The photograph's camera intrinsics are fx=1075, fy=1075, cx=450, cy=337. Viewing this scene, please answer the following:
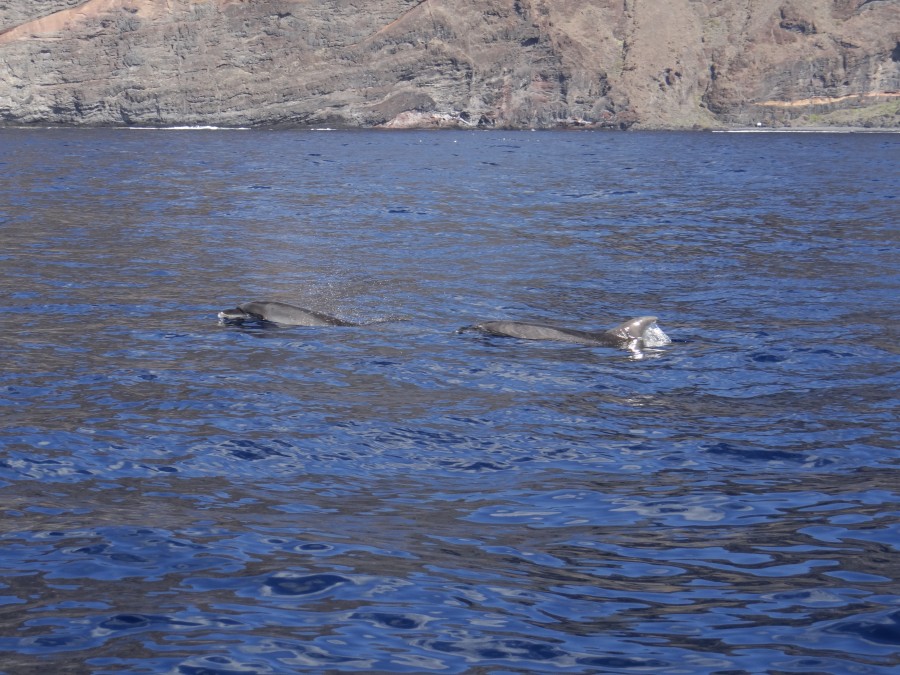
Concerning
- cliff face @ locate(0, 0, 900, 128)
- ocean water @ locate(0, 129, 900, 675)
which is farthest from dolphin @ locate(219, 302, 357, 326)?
cliff face @ locate(0, 0, 900, 128)

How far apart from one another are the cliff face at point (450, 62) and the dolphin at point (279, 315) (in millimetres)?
96714

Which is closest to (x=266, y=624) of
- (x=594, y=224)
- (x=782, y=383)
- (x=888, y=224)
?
(x=782, y=383)

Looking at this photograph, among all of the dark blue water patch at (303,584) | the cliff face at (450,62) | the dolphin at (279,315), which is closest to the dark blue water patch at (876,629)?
the dark blue water patch at (303,584)

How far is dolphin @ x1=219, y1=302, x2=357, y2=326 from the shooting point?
1352cm

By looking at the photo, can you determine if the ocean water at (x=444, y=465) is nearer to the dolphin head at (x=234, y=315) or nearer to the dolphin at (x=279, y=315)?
the dolphin head at (x=234, y=315)

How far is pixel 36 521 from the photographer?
274 inches

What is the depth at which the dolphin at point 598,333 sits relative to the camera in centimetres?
1245

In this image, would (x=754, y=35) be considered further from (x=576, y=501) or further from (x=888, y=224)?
(x=576, y=501)

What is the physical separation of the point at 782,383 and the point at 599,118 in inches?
4297

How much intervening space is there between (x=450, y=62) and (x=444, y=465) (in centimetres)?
10572

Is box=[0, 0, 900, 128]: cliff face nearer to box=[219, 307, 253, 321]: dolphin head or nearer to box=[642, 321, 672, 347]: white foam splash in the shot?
box=[219, 307, 253, 321]: dolphin head

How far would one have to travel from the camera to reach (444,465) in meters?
8.30

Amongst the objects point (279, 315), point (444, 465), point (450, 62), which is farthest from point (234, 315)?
point (450, 62)

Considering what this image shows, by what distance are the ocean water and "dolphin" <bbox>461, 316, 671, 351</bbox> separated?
0.74ft
